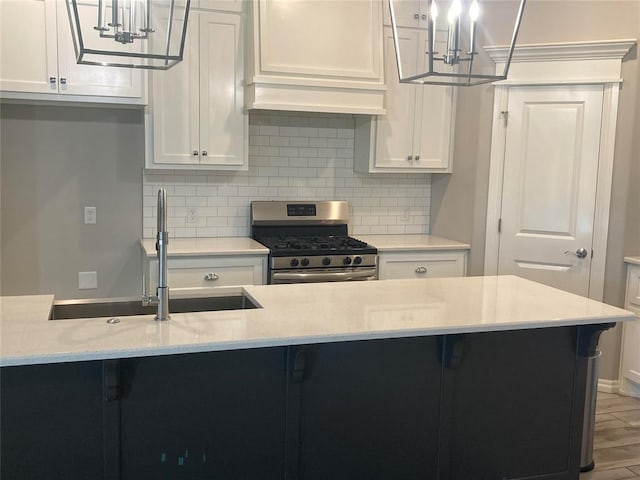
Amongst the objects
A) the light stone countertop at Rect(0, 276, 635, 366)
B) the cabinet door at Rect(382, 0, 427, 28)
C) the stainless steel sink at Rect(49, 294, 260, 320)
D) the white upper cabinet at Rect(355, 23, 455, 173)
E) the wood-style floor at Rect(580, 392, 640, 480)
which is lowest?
the wood-style floor at Rect(580, 392, 640, 480)

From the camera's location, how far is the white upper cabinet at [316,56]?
3.97 metres

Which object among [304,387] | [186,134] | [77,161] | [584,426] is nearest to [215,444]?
[304,387]

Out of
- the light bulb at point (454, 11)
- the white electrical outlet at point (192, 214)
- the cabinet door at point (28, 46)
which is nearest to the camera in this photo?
the light bulb at point (454, 11)

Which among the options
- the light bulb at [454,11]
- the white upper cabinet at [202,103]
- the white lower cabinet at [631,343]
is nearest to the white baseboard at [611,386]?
the white lower cabinet at [631,343]

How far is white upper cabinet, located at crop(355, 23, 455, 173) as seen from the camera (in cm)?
445

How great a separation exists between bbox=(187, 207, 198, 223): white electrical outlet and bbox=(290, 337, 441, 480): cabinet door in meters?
2.32

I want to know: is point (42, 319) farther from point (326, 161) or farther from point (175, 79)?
point (326, 161)

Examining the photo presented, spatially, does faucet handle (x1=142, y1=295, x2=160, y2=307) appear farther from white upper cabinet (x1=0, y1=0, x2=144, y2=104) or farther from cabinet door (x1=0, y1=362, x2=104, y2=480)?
white upper cabinet (x1=0, y1=0, x2=144, y2=104)

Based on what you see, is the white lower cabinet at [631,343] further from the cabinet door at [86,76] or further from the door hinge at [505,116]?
the cabinet door at [86,76]

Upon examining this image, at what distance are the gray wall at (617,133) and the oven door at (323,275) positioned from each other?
2.74 feet

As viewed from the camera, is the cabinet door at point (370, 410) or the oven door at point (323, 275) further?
the oven door at point (323, 275)

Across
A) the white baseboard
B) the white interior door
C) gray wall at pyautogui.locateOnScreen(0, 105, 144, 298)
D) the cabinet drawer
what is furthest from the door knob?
gray wall at pyautogui.locateOnScreen(0, 105, 144, 298)

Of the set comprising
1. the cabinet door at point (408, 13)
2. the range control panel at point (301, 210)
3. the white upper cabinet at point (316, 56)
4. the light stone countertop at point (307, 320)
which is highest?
the cabinet door at point (408, 13)

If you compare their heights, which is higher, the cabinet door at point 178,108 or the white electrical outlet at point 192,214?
the cabinet door at point 178,108
